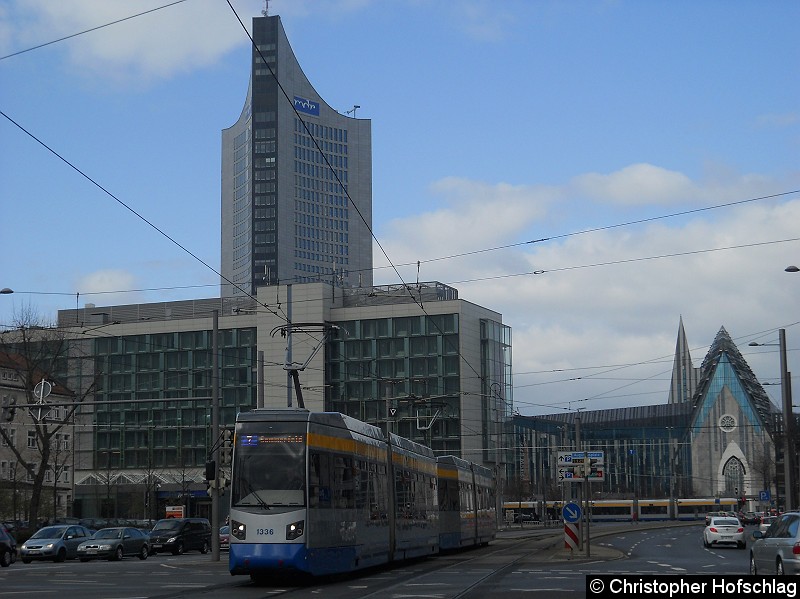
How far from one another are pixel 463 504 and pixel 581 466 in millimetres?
8828

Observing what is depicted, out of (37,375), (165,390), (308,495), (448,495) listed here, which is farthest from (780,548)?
(165,390)

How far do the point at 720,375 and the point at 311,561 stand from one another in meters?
139

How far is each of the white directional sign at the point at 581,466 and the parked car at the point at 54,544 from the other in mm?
19301

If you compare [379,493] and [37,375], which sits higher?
[37,375]

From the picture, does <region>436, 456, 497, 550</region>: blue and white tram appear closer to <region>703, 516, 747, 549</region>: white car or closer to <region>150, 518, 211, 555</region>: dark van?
<region>703, 516, 747, 549</region>: white car

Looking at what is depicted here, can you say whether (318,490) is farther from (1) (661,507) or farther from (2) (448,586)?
(1) (661,507)

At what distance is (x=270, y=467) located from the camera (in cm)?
2316

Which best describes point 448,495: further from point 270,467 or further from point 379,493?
point 270,467

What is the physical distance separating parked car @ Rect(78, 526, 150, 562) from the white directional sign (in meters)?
18.0

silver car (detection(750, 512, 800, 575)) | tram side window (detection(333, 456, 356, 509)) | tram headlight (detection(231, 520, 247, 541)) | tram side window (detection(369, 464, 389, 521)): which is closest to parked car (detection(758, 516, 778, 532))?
silver car (detection(750, 512, 800, 575))

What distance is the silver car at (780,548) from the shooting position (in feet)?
63.5

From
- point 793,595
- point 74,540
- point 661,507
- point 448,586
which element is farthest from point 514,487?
point 793,595

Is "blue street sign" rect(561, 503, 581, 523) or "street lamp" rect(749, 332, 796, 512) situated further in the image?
"street lamp" rect(749, 332, 796, 512)

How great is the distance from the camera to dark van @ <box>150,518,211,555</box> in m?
50.6
